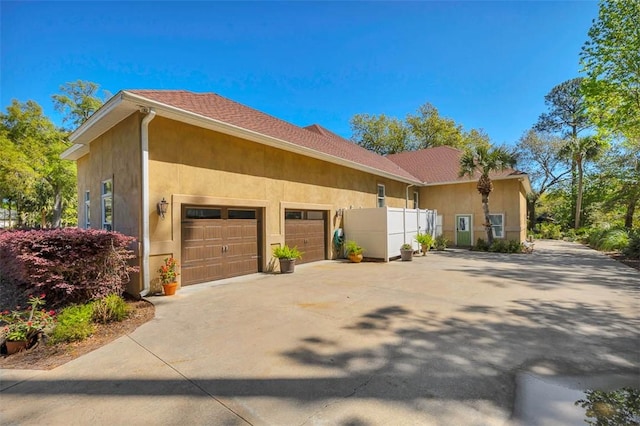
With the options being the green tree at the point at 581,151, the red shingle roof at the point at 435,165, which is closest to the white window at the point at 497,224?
the red shingle roof at the point at 435,165

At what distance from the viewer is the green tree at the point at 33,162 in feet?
61.9

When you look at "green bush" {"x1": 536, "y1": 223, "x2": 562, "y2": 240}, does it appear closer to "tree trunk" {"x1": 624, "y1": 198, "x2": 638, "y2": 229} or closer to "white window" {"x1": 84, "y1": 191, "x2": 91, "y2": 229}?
"tree trunk" {"x1": 624, "y1": 198, "x2": 638, "y2": 229}

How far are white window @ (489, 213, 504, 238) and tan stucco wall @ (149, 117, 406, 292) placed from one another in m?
10.9

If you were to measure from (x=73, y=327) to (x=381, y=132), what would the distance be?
1307 inches

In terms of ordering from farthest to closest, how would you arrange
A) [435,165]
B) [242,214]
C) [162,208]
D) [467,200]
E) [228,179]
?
[435,165]
[467,200]
[242,214]
[228,179]
[162,208]

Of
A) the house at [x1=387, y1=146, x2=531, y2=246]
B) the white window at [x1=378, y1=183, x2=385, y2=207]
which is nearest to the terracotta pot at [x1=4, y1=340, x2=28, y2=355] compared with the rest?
the white window at [x1=378, y1=183, x2=385, y2=207]

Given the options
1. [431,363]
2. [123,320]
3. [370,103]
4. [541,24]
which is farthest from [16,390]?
[370,103]

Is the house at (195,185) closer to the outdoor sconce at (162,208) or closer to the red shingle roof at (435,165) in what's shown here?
the outdoor sconce at (162,208)

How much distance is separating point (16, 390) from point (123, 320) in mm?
2264

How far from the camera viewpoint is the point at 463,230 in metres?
18.7

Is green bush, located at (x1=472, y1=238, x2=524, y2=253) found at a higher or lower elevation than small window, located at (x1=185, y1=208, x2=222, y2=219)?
lower

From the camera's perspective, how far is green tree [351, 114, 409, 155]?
109 feet

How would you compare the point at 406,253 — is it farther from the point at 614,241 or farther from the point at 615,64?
the point at 614,241

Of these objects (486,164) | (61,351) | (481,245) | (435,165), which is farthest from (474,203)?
(61,351)
